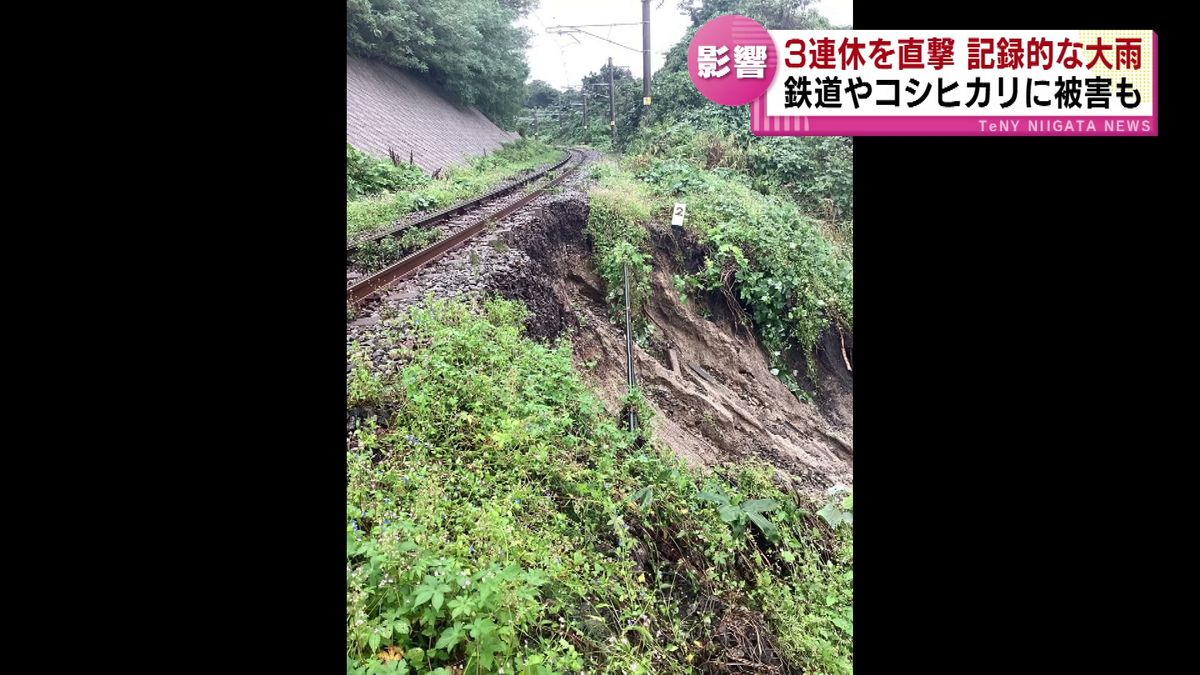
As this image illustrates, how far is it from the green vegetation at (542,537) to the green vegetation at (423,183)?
88 cm

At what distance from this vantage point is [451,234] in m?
4.14

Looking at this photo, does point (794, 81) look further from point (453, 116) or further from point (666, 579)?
point (453, 116)

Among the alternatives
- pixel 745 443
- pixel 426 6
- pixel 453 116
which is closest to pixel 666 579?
pixel 745 443

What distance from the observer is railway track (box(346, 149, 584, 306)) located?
322 centimetres

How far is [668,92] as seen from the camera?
119 inches

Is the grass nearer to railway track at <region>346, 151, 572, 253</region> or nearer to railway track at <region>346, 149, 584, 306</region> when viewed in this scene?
railway track at <region>346, 149, 584, 306</region>

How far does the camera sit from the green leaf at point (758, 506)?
9.77 ft

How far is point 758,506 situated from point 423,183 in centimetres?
370

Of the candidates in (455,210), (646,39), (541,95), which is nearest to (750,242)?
(646,39)

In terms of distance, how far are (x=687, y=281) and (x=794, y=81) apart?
76.5 inches

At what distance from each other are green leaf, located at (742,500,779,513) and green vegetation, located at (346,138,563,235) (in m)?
2.73

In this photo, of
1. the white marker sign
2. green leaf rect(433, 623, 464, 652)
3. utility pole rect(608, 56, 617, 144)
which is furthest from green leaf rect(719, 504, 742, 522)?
utility pole rect(608, 56, 617, 144)

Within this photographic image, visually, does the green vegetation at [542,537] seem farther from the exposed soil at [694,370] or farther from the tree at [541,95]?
the tree at [541,95]

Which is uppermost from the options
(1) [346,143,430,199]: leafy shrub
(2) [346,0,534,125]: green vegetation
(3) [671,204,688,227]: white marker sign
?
(2) [346,0,534,125]: green vegetation
